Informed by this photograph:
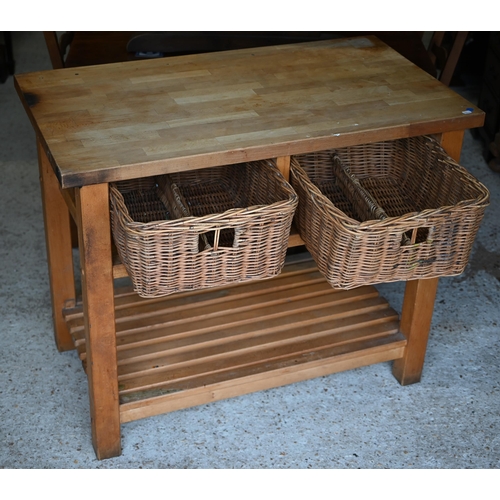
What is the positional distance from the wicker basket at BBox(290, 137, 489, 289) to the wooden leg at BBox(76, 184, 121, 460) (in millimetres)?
586

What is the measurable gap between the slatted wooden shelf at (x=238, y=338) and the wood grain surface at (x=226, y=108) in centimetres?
75

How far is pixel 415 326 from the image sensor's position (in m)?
2.65

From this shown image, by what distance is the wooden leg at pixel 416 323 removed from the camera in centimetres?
256

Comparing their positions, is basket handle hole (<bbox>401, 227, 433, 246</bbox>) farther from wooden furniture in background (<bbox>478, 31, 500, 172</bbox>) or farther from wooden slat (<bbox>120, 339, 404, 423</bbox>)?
wooden furniture in background (<bbox>478, 31, 500, 172</bbox>)

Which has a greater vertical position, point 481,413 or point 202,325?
point 202,325

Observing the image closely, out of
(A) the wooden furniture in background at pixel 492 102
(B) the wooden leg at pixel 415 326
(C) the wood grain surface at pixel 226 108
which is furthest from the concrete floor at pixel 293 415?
(A) the wooden furniture in background at pixel 492 102

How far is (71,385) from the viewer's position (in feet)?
8.95

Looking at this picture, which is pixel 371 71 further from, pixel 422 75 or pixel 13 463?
pixel 13 463

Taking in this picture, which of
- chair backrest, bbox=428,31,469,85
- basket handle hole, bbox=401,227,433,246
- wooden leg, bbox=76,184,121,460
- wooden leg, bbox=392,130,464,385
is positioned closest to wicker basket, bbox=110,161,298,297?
wooden leg, bbox=76,184,121,460

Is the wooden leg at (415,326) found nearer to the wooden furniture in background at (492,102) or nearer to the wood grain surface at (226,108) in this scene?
the wood grain surface at (226,108)

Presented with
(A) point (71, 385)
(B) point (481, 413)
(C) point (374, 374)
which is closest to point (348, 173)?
(C) point (374, 374)

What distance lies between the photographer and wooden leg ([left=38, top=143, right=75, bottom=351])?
254cm

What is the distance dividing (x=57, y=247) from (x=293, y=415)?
3.21ft

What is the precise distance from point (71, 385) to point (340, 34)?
188 cm
